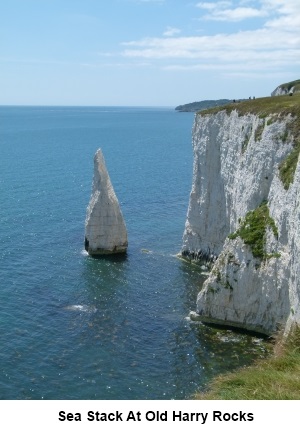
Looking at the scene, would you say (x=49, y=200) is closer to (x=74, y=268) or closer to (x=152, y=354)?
(x=74, y=268)

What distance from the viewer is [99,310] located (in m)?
43.4

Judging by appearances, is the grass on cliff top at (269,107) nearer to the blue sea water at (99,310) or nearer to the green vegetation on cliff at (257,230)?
the green vegetation on cliff at (257,230)

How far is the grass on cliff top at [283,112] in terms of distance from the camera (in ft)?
131

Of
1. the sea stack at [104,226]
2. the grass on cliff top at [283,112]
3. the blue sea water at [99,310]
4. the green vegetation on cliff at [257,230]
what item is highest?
the grass on cliff top at [283,112]

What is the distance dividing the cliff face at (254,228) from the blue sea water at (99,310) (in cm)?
215

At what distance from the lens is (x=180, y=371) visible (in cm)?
3381

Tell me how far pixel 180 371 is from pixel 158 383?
2.16 m

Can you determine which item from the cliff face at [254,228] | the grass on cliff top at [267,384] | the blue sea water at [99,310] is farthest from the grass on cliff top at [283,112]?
the grass on cliff top at [267,384]

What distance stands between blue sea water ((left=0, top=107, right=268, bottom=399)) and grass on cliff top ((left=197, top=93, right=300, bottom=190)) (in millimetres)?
12591

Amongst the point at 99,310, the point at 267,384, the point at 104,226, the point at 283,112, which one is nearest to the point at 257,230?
the point at 283,112

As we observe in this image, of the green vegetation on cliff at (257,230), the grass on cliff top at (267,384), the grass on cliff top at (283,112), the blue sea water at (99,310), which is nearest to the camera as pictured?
the grass on cliff top at (267,384)

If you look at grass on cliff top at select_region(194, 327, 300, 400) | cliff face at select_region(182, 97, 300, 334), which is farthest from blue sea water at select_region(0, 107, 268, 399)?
grass on cliff top at select_region(194, 327, 300, 400)

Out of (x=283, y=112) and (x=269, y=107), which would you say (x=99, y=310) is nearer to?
(x=283, y=112)
